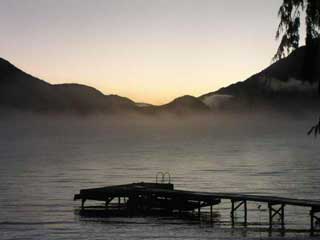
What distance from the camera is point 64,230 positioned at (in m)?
41.3

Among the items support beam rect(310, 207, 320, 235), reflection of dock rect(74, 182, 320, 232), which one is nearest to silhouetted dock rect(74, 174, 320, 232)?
reflection of dock rect(74, 182, 320, 232)

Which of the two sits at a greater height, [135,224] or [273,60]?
[273,60]

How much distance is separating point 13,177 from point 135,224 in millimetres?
62808

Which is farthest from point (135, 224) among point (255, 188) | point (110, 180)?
point (110, 180)

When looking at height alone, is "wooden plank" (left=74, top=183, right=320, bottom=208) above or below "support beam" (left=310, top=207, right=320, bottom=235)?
above

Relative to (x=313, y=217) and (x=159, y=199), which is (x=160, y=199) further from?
(x=313, y=217)

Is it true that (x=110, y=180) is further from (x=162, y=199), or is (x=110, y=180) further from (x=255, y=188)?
(x=162, y=199)

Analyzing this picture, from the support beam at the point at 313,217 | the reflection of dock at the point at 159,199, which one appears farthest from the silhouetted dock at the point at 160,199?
the support beam at the point at 313,217

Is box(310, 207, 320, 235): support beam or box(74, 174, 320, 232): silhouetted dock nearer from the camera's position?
box(310, 207, 320, 235): support beam

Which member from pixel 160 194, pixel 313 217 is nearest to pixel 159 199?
pixel 160 194

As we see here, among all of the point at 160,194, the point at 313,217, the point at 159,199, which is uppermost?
the point at 160,194

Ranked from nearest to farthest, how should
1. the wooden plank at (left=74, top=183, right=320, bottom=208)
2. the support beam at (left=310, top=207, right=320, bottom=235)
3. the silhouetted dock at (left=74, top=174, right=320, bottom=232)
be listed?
the support beam at (left=310, top=207, right=320, bottom=235) → the wooden plank at (left=74, top=183, right=320, bottom=208) → the silhouetted dock at (left=74, top=174, right=320, bottom=232)

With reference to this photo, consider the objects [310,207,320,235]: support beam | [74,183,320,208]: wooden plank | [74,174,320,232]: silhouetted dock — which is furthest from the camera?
[74,174,320,232]: silhouetted dock

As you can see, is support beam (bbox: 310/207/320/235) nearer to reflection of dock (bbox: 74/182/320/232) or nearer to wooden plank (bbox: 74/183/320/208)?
reflection of dock (bbox: 74/182/320/232)
